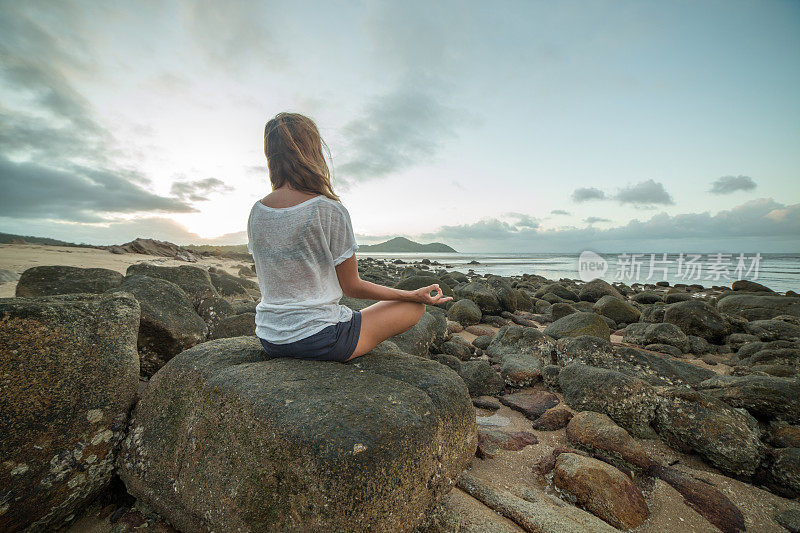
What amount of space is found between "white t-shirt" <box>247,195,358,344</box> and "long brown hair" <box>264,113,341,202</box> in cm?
14

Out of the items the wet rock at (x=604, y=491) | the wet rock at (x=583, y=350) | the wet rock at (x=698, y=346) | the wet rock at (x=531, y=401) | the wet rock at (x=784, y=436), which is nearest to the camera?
the wet rock at (x=604, y=491)

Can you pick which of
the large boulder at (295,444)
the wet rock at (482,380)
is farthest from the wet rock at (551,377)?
the large boulder at (295,444)

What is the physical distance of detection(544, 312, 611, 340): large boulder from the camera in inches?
211

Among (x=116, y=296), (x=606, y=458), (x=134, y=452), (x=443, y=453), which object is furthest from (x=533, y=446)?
(x=116, y=296)

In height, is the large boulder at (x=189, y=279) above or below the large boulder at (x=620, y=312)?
above

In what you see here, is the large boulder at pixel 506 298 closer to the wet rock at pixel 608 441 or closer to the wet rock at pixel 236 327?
the wet rock at pixel 608 441

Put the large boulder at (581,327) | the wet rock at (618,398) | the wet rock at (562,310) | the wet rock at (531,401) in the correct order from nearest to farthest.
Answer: the wet rock at (618,398) < the wet rock at (531,401) < the large boulder at (581,327) < the wet rock at (562,310)

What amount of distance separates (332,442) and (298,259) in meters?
1.12

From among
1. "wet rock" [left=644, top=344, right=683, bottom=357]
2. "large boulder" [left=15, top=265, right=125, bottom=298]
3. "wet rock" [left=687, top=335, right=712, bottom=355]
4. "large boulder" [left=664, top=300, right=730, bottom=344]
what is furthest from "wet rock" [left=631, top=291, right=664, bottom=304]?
"large boulder" [left=15, top=265, right=125, bottom=298]

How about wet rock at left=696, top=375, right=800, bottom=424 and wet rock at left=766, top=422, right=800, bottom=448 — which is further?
wet rock at left=696, top=375, right=800, bottom=424

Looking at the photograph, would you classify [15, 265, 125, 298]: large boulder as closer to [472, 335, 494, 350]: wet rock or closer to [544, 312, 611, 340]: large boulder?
[472, 335, 494, 350]: wet rock

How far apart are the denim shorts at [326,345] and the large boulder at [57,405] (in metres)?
0.97

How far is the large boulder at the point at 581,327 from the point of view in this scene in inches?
211

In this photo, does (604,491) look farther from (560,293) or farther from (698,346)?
(560,293)
